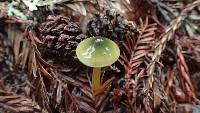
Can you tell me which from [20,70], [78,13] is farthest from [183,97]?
[20,70]

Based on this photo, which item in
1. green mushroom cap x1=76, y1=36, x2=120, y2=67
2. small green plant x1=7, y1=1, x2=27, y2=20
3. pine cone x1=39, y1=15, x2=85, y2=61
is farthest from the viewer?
small green plant x1=7, y1=1, x2=27, y2=20

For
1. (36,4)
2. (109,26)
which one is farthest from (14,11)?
(109,26)

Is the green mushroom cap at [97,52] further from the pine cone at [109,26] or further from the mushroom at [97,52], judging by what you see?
the pine cone at [109,26]

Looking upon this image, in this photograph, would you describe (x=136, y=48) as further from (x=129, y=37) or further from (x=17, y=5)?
(x=17, y=5)

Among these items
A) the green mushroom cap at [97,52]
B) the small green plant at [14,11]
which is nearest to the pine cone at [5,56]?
the small green plant at [14,11]

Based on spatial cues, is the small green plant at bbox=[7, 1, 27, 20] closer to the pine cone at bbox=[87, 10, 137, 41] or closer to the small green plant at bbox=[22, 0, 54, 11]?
the small green plant at bbox=[22, 0, 54, 11]

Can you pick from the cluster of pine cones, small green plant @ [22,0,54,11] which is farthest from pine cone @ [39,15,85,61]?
small green plant @ [22,0,54,11]
